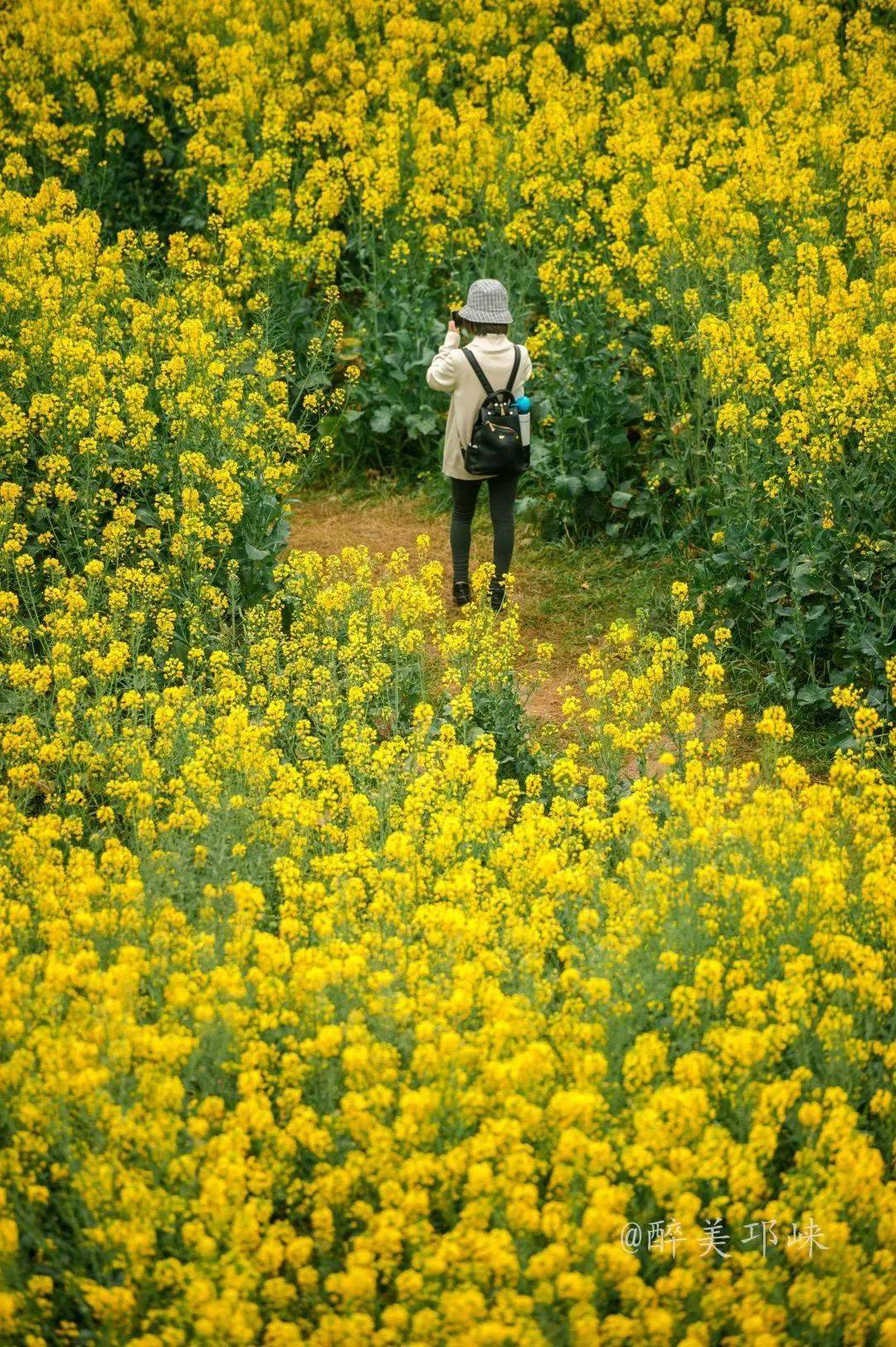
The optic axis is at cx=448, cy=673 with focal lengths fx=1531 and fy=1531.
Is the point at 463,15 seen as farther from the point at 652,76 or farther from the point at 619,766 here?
the point at 619,766

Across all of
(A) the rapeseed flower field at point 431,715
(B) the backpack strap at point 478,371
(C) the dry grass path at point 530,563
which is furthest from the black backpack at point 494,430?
(C) the dry grass path at point 530,563

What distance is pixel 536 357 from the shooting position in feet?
33.9

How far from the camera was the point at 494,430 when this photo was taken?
8.39 metres

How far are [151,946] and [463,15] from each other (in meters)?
11.1

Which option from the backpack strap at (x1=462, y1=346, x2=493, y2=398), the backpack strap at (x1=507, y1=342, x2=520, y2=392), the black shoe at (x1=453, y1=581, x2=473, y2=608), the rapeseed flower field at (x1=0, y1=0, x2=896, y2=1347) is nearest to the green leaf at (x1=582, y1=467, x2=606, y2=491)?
the rapeseed flower field at (x1=0, y1=0, x2=896, y2=1347)

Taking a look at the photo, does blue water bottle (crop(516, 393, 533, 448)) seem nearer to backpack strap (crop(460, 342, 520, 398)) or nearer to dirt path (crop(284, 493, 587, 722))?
backpack strap (crop(460, 342, 520, 398))

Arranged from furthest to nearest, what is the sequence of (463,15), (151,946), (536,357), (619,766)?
1. (463,15)
2. (536,357)
3. (619,766)
4. (151,946)

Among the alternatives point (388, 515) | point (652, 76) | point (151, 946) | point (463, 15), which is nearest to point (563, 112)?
point (652, 76)

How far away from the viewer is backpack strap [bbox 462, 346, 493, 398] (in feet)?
27.4

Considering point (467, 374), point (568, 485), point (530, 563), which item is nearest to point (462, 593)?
point (530, 563)

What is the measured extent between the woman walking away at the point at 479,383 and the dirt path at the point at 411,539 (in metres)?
0.55

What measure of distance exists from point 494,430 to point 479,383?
281 mm

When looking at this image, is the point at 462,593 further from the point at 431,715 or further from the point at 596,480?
the point at 431,715

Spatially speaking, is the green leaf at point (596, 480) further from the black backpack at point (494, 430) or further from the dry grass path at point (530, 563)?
the black backpack at point (494, 430)
